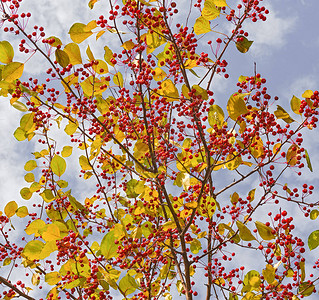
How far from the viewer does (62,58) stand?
3881mm

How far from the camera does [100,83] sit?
460 centimetres

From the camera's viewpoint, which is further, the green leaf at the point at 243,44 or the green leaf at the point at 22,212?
the green leaf at the point at 22,212

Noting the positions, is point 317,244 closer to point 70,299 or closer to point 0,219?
point 70,299

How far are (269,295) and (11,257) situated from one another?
408 centimetres

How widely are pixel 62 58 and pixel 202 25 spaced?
161cm

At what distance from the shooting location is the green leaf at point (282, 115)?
4094 millimetres

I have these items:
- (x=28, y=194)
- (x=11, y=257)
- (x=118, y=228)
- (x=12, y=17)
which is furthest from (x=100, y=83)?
(x=11, y=257)

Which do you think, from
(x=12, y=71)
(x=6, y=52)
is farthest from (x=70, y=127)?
(x=6, y=52)

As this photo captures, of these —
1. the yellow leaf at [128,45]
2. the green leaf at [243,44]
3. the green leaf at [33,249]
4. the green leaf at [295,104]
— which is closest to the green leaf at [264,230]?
the green leaf at [295,104]

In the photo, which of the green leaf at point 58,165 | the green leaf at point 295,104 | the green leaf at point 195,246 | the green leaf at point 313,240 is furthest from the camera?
the green leaf at point 195,246

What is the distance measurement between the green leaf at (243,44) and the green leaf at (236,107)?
641 millimetres

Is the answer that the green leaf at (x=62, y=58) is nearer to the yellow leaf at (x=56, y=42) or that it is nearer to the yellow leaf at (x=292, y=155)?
the yellow leaf at (x=56, y=42)

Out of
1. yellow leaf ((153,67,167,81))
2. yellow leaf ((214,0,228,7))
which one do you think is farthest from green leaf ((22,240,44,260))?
yellow leaf ((214,0,228,7))

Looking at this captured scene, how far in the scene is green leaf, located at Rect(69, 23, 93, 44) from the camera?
12.9 feet
